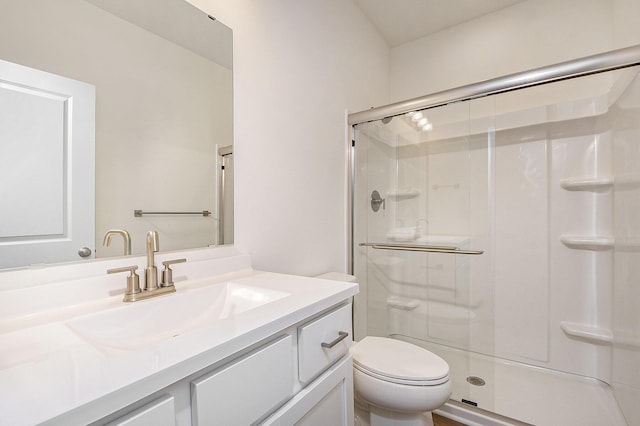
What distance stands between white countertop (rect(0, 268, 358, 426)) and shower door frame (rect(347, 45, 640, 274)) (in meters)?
1.30

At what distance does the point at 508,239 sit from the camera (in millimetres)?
2092

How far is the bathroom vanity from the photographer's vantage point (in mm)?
395

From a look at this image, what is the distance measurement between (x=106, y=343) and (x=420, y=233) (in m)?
1.70

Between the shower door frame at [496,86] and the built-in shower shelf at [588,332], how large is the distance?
1.39 m

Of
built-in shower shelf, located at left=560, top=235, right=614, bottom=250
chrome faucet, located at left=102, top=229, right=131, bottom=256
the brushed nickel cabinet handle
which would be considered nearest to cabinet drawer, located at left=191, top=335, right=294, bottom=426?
the brushed nickel cabinet handle

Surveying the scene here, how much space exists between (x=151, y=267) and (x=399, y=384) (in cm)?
100

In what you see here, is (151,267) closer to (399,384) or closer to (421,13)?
(399,384)

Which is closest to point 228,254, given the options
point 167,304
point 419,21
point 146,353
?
point 167,304

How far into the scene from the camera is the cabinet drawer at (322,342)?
0.72m

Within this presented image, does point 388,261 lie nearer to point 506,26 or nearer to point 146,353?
point 146,353

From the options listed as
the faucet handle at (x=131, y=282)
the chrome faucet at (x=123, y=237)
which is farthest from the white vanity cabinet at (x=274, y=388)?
the chrome faucet at (x=123, y=237)

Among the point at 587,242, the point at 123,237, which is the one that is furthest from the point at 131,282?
the point at 587,242

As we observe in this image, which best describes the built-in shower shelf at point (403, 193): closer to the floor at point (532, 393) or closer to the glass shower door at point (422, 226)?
the glass shower door at point (422, 226)

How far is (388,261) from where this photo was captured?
6.64ft
